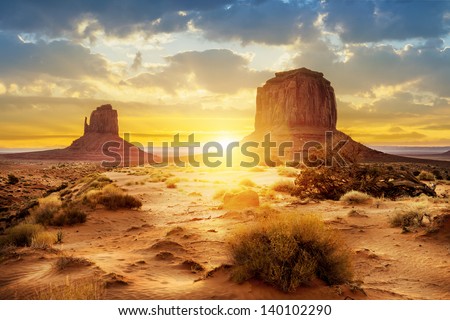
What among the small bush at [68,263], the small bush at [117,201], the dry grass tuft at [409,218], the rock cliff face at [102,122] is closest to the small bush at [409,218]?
the dry grass tuft at [409,218]

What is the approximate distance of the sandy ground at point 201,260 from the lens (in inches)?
227

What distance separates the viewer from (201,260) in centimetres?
845

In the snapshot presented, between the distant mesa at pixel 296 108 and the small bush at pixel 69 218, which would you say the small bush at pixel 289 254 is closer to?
the small bush at pixel 69 218

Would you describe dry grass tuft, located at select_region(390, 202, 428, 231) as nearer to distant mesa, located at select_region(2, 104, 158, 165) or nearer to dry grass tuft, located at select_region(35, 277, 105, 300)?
dry grass tuft, located at select_region(35, 277, 105, 300)

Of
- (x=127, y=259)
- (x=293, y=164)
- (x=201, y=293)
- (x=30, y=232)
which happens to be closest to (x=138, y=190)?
(x=30, y=232)

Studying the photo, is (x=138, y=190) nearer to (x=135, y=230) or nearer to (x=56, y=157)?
(x=135, y=230)

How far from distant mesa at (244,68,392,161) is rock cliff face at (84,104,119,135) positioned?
6709cm

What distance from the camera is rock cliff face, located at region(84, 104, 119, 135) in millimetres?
156250

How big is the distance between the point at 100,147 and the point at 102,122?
18.6 meters

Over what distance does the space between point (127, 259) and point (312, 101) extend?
112 m

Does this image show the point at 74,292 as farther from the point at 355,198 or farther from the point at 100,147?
the point at 100,147

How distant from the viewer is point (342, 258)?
637 cm

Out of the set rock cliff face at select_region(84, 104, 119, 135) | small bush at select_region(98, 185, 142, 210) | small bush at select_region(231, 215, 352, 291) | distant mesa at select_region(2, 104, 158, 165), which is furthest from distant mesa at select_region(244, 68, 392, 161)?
small bush at select_region(231, 215, 352, 291)

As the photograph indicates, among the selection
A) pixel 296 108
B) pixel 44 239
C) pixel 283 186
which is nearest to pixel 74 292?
pixel 44 239
